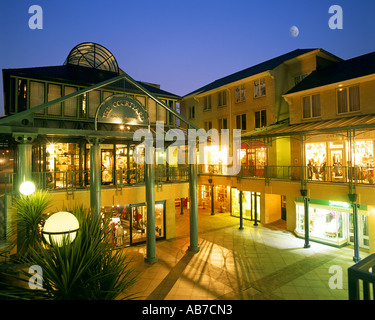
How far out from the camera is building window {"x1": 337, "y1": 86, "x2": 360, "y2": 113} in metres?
14.8

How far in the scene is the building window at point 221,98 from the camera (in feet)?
80.8

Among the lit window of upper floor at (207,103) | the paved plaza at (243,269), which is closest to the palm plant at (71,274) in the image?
the paved plaza at (243,269)

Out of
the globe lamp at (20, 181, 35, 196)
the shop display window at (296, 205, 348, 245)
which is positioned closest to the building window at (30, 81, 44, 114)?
the globe lamp at (20, 181, 35, 196)

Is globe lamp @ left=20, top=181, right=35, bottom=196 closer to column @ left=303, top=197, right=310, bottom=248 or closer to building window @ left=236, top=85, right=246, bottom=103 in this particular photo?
column @ left=303, top=197, right=310, bottom=248

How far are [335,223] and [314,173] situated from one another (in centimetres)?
332

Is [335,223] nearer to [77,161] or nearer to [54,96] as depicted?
[77,161]

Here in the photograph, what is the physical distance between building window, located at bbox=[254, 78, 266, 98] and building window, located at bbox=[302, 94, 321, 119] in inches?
174

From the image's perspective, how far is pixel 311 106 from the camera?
1700 cm

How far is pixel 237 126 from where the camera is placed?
23547 millimetres

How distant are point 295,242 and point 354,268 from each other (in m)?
14.5

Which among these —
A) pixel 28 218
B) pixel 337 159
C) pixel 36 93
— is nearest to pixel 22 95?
pixel 36 93
